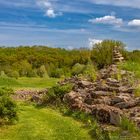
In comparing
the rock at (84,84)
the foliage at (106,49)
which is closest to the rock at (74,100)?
the rock at (84,84)

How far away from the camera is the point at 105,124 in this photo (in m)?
15.5

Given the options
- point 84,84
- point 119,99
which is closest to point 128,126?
point 119,99

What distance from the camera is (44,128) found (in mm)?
15867

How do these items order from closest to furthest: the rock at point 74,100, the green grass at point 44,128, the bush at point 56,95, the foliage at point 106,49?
1. the green grass at point 44,128
2. the rock at point 74,100
3. the bush at point 56,95
4. the foliage at point 106,49

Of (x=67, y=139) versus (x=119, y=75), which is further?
(x=119, y=75)

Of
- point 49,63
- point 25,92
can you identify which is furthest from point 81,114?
point 49,63

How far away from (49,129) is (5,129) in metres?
1.55

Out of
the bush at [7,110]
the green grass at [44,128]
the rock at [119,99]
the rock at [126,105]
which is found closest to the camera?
the green grass at [44,128]

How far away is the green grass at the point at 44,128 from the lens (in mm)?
14531

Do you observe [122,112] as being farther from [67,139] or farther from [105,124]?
[67,139]

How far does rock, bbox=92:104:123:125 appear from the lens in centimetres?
1526

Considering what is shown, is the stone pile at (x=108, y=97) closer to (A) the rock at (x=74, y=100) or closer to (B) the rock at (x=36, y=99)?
(A) the rock at (x=74, y=100)

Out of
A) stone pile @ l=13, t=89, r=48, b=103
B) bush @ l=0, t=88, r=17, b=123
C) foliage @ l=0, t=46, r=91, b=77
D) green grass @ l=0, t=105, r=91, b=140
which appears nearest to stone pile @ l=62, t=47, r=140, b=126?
green grass @ l=0, t=105, r=91, b=140

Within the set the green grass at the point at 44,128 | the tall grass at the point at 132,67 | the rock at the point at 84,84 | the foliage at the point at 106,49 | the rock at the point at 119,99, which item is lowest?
the green grass at the point at 44,128
